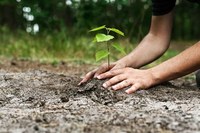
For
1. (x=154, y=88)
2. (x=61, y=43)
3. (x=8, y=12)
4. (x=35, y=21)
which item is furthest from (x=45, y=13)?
(x=154, y=88)

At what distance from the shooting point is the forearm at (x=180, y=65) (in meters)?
2.08

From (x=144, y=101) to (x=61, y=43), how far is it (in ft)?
12.9

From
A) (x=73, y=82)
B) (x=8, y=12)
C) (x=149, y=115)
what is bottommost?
(x=8, y=12)

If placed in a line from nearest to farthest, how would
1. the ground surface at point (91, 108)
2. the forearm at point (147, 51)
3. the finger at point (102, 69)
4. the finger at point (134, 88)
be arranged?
the ground surface at point (91, 108)
the finger at point (134, 88)
the finger at point (102, 69)
the forearm at point (147, 51)

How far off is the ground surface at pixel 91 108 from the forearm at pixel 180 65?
93mm

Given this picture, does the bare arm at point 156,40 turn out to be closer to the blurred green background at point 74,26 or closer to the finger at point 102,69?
the finger at point 102,69

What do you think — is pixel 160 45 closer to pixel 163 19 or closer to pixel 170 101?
pixel 163 19

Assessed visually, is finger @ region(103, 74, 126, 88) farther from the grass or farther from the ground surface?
the grass

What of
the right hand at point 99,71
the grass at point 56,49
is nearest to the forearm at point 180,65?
the right hand at point 99,71

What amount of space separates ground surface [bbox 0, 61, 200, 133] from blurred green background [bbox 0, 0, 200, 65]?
8.20 feet

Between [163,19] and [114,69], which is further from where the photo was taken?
[163,19]

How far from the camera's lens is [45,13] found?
7180 mm

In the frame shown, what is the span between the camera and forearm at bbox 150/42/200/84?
6.82 ft

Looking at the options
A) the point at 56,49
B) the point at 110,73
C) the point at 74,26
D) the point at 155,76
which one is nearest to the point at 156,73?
the point at 155,76
